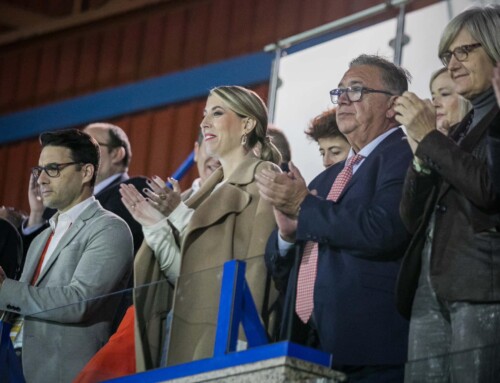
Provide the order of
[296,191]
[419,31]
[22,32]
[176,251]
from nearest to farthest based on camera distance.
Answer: [296,191], [176,251], [419,31], [22,32]

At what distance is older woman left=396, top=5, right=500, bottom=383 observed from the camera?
233 centimetres

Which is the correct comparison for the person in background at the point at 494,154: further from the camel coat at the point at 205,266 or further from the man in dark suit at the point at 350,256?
the camel coat at the point at 205,266

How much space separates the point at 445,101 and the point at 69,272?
1.18m

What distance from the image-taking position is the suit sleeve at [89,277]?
3225mm

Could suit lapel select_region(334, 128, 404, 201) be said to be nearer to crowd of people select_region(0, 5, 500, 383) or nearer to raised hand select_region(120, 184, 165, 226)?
crowd of people select_region(0, 5, 500, 383)

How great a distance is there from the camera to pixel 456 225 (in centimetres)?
246

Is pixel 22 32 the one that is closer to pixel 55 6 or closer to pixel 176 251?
pixel 55 6

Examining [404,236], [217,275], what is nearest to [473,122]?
[404,236]

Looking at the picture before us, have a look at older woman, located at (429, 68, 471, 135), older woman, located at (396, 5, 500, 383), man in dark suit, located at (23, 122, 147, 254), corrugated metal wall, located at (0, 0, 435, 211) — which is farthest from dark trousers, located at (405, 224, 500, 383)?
corrugated metal wall, located at (0, 0, 435, 211)

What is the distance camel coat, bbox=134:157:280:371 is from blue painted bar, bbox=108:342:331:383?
2cm

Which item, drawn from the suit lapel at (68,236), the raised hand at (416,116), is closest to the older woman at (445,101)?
the raised hand at (416,116)

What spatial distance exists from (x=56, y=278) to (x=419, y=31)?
1943 mm

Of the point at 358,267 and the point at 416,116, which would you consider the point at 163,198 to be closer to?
the point at 358,267

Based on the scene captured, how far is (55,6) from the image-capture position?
8.98 metres
